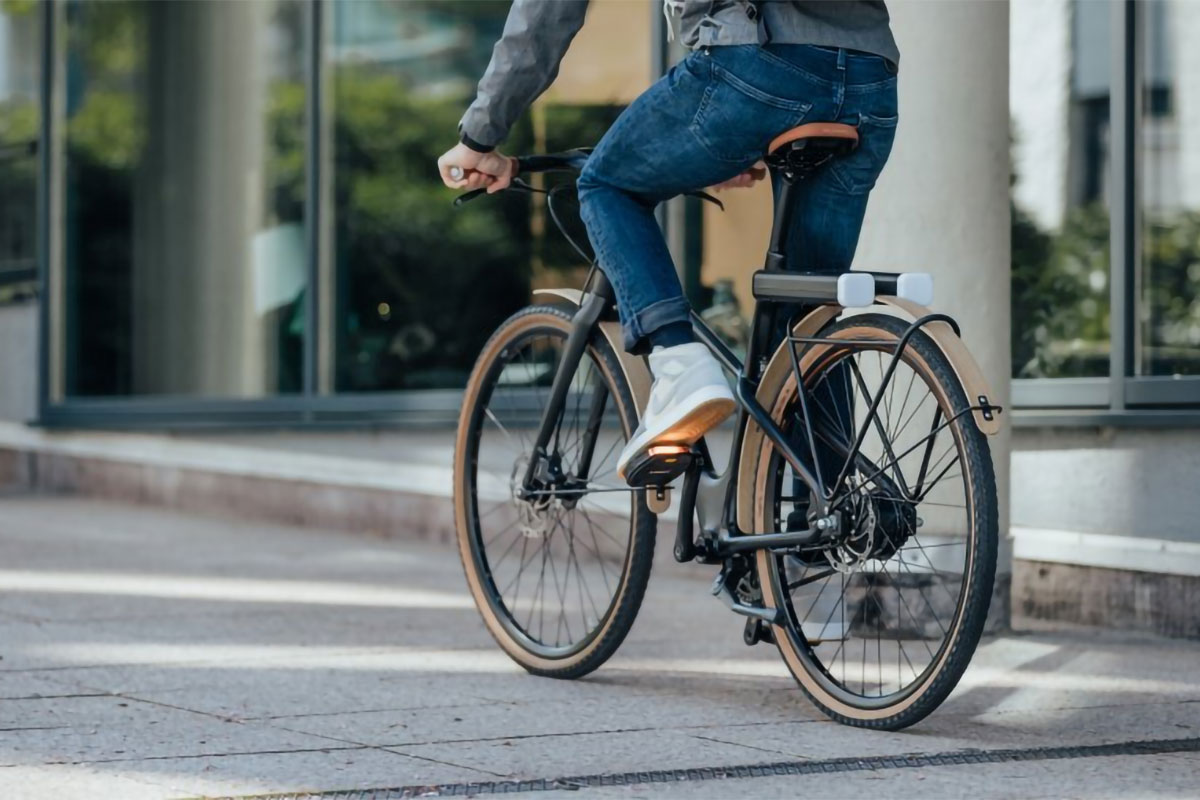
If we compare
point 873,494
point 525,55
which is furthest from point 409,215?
point 873,494

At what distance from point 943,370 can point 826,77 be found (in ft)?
2.14

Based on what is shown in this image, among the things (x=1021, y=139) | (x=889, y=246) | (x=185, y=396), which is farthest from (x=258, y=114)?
(x=889, y=246)

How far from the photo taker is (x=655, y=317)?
4047 millimetres

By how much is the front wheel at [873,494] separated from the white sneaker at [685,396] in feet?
0.48

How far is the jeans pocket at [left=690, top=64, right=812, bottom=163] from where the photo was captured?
384cm

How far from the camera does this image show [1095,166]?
720cm

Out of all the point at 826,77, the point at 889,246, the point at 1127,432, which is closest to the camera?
the point at 826,77

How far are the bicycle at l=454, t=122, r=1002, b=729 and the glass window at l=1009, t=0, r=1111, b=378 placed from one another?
1.47 m

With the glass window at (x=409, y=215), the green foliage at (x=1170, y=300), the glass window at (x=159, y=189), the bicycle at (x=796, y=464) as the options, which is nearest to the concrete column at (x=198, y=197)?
the glass window at (x=159, y=189)

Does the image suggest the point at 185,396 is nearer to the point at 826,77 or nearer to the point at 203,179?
the point at 203,179

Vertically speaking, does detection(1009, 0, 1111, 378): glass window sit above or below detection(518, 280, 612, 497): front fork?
above

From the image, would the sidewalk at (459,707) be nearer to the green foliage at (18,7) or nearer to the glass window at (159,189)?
the glass window at (159,189)

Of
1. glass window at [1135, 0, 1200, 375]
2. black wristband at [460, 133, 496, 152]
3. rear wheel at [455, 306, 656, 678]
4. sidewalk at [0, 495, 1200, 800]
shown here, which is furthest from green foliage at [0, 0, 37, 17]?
black wristband at [460, 133, 496, 152]

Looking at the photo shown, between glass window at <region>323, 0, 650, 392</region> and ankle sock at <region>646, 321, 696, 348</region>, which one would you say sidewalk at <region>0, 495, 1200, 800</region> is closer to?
ankle sock at <region>646, 321, 696, 348</region>
